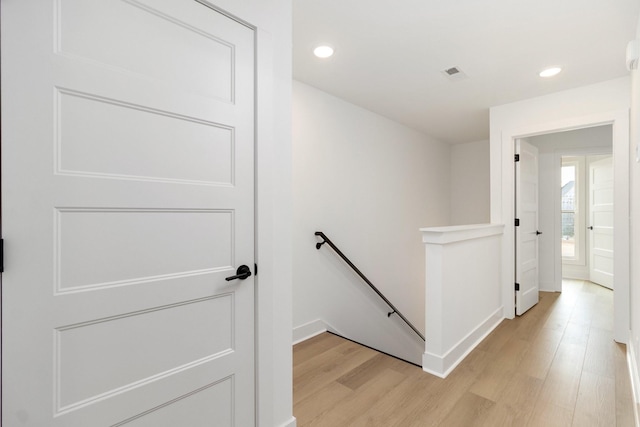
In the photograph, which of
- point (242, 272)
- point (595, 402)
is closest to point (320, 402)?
point (242, 272)

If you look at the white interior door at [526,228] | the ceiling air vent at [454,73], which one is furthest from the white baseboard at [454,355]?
the ceiling air vent at [454,73]

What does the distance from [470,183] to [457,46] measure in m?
3.43

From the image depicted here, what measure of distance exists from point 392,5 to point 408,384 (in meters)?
2.41

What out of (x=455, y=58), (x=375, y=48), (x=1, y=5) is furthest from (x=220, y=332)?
(x=455, y=58)

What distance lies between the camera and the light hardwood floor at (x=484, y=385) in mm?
1741

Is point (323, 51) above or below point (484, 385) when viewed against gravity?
above

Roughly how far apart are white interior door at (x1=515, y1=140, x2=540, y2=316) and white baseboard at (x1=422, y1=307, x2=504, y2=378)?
0.84 metres

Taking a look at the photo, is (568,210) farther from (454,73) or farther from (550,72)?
(454,73)

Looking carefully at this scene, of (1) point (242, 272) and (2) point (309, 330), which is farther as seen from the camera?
(2) point (309, 330)

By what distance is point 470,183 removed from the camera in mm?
5176

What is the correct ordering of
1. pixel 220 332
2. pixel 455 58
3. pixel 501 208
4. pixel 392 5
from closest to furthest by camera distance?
pixel 220 332 → pixel 392 5 → pixel 455 58 → pixel 501 208

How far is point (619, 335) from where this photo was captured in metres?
2.68

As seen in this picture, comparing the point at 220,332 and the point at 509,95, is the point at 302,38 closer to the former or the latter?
the point at 220,332

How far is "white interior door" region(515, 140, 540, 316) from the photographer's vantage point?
3.36 m
